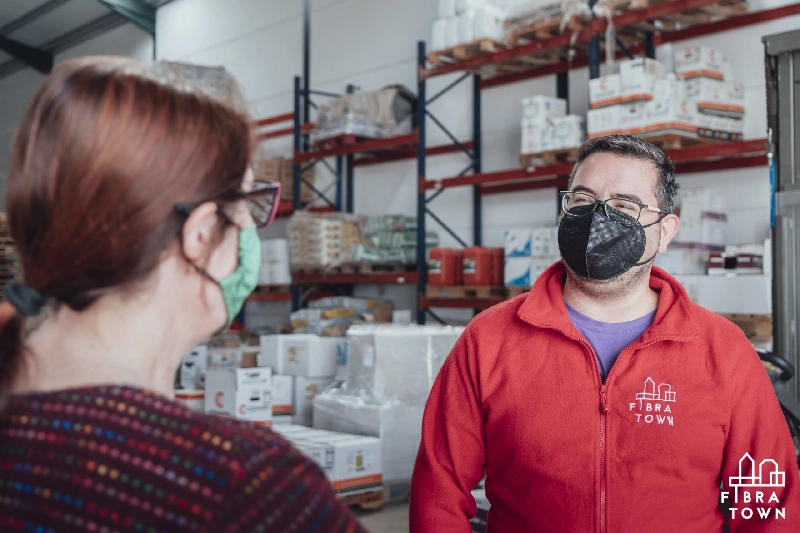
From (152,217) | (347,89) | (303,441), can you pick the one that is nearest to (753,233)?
(303,441)

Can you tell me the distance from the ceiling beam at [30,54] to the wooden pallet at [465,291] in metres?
12.4

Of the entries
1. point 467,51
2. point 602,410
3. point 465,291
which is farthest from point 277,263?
point 602,410

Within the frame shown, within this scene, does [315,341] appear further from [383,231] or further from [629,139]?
[629,139]

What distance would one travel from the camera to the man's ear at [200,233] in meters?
1.16

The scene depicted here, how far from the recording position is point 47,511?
1.01 meters

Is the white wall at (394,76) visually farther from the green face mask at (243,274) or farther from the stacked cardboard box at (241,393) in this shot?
the green face mask at (243,274)

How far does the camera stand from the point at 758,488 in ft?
7.60

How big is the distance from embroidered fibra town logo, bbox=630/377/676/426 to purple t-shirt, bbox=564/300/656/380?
0.45 ft

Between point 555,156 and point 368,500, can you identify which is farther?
point 555,156

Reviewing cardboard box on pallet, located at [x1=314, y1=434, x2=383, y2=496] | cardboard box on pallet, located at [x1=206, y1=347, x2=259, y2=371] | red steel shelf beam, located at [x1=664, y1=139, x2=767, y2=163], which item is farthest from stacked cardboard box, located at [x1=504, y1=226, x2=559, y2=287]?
cardboard box on pallet, located at [x1=206, y1=347, x2=259, y2=371]

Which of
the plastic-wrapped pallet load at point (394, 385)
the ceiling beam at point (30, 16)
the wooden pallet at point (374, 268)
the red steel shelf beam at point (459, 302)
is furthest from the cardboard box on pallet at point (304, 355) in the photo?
the ceiling beam at point (30, 16)

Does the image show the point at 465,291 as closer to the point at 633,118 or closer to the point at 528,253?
the point at 528,253

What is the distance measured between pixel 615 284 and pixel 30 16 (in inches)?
650

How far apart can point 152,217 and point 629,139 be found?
1928 mm
